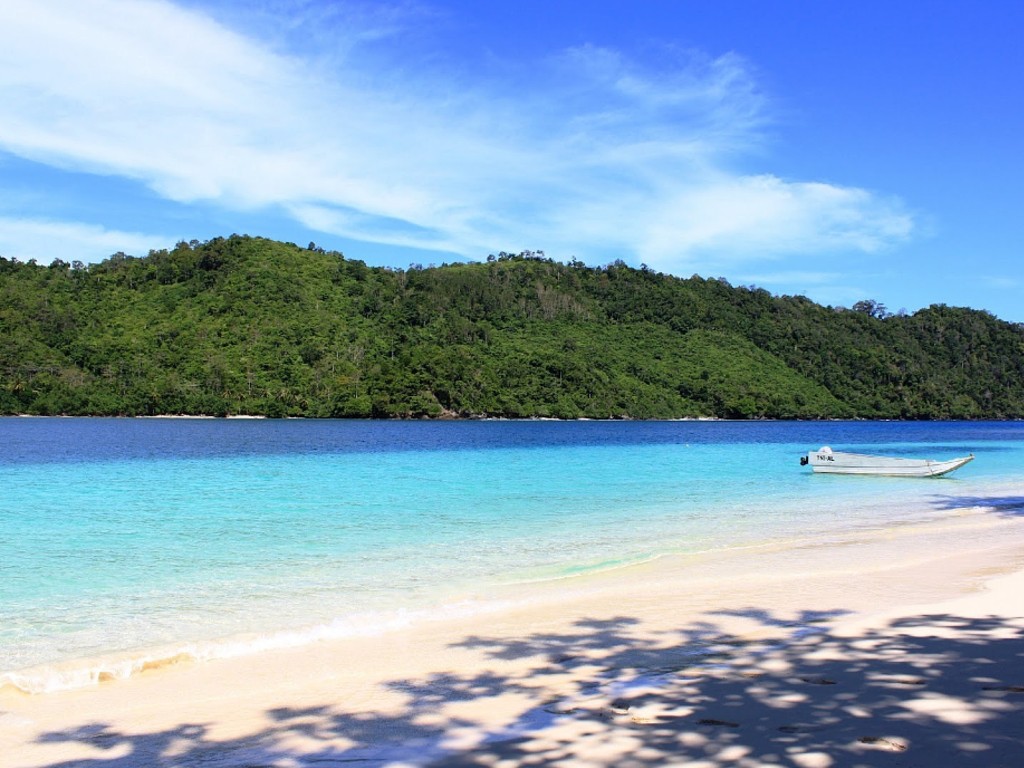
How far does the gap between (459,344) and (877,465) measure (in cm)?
8555

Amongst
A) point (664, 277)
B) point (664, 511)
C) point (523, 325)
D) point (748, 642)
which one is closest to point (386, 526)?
point (664, 511)

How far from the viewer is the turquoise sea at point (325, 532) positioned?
334 inches

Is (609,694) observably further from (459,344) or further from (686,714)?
(459,344)

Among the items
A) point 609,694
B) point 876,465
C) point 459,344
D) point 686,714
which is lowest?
point 876,465

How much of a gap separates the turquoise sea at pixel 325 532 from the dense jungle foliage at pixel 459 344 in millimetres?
63015

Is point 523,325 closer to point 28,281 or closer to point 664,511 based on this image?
point 28,281

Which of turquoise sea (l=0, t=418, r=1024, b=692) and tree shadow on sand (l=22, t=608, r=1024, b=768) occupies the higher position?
tree shadow on sand (l=22, t=608, r=1024, b=768)

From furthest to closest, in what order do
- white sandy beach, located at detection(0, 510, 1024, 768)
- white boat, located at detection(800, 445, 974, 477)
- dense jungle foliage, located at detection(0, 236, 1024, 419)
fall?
1. dense jungle foliage, located at detection(0, 236, 1024, 419)
2. white boat, located at detection(800, 445, 974, 477)
3. white sandy beach, located at detection(0, 510, 1024, 768)

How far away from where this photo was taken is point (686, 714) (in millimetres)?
4824

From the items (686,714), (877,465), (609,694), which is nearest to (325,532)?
(609,694)

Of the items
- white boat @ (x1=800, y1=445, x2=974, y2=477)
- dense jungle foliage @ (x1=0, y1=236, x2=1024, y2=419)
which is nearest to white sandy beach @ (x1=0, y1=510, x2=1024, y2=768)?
white boat @ (x1=800, y1=445, x2=974, y2=477)

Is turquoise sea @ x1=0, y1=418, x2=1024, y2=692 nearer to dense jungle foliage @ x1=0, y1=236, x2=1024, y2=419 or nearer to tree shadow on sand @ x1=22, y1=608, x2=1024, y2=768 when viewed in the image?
tree shadow on sand @ x1=22, y1=608, x2=1024, y2=768

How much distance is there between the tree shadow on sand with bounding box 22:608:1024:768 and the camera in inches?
162

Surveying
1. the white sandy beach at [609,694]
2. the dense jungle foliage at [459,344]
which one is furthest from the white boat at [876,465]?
the dense jungle foliage at [459,344]
